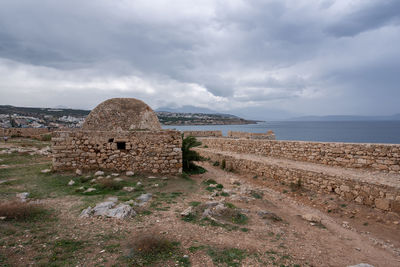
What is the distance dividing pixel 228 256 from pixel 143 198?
316cm

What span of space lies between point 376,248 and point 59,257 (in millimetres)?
6076

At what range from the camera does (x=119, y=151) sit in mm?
8633

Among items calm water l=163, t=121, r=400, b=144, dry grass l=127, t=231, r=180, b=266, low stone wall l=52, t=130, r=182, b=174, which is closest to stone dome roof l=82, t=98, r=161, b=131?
low stone wall l=52, t=130, r=182, b=174

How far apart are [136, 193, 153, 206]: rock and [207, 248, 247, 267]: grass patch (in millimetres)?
2621

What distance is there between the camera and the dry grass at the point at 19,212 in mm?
4191

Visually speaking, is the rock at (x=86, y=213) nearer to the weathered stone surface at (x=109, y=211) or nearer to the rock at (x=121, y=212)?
the weathered stone surface at (x=109, y=211)

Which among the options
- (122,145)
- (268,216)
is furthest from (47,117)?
(268,216)

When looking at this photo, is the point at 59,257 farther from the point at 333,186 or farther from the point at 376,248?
the point at 333,186

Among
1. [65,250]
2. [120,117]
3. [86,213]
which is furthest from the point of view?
[120,117]

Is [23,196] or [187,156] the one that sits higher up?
[187,156]

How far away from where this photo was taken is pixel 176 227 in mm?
4363

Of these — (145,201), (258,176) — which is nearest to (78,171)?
(145,201)

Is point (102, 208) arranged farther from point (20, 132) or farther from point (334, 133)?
point (334, 133)

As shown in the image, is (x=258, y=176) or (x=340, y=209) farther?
(x=258, y=176)
